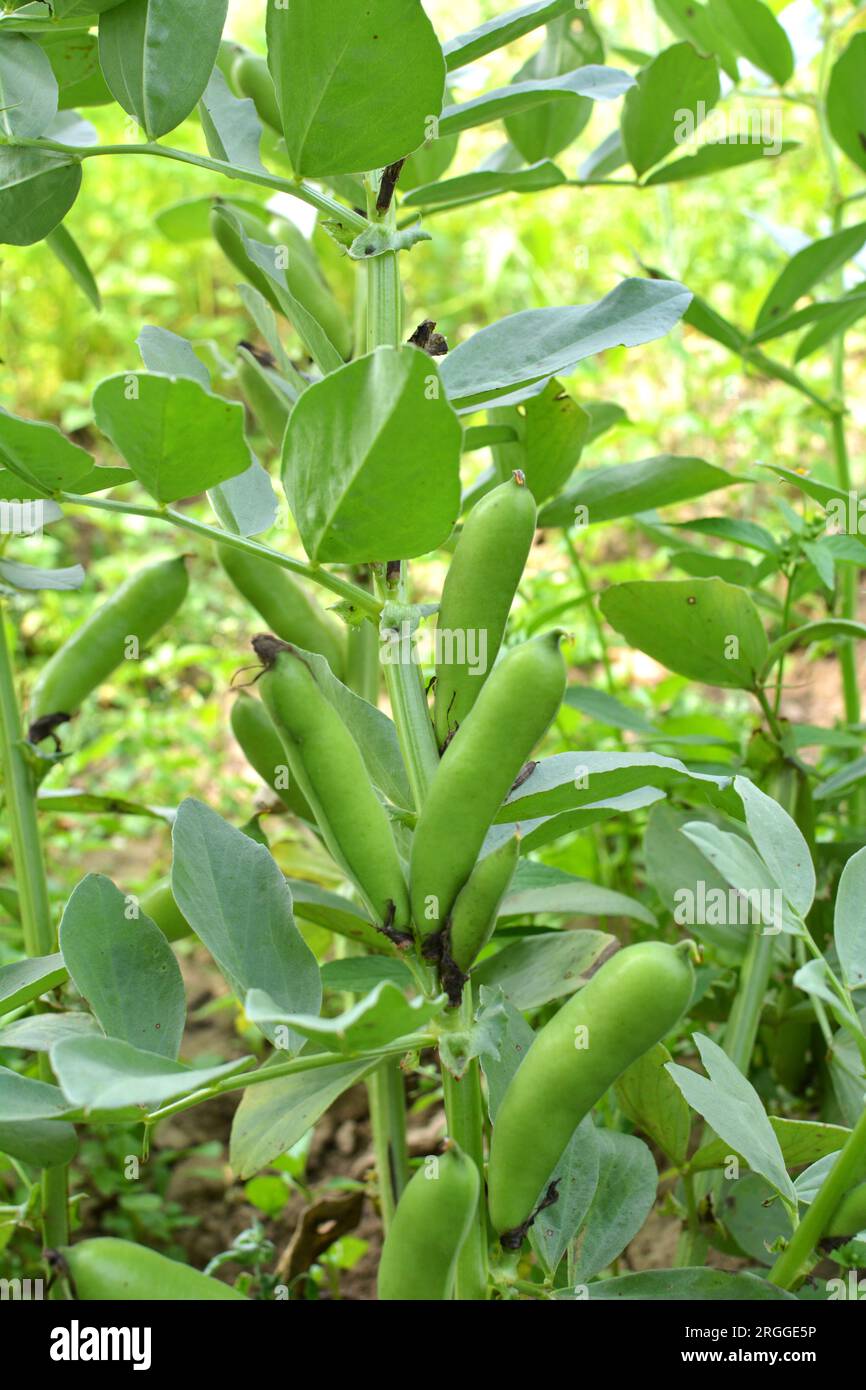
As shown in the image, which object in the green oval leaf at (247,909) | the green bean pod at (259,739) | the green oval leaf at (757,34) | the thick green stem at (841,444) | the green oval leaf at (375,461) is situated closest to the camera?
the green oval leaf at (375,461)

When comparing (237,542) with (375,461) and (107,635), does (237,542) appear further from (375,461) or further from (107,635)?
(107,635)

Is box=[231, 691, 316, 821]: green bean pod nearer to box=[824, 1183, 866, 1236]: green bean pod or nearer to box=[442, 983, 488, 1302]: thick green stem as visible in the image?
box=[442, 983, 488, 1302]: thick green stem

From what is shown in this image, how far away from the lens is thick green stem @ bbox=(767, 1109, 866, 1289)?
579mm

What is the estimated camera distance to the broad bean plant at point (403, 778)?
1.80 feet

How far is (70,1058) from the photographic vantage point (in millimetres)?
465

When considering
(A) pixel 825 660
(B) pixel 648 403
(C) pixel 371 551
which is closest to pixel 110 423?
(C) pixel 371 551

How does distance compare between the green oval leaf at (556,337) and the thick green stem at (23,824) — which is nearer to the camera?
the green oval leaf at (556,337)

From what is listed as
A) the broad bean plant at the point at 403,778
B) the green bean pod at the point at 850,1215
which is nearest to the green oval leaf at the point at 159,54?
the broad bean plant at the point at 403,778

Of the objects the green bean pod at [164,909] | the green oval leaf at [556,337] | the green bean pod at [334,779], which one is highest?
the green oval leaf at [556,337]

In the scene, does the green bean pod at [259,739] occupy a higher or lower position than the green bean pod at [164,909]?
higher

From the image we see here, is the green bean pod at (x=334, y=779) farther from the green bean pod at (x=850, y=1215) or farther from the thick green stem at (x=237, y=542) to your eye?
the green bean pod at (x=850, y=1215)

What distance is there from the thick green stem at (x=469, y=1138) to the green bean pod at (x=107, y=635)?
46 centimetres

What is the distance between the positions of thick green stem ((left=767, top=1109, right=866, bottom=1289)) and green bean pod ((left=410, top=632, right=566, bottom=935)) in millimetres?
216
